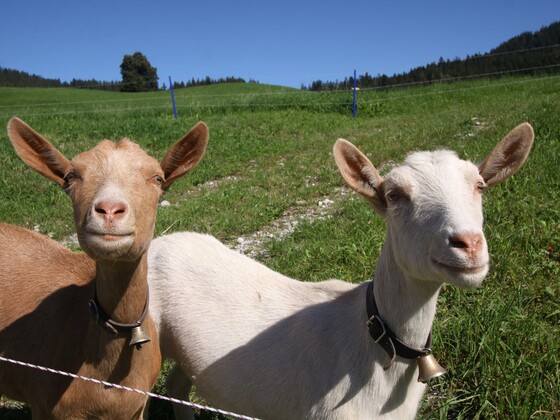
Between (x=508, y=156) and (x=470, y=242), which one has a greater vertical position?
(x=508, y=156)

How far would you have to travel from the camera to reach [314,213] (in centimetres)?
704

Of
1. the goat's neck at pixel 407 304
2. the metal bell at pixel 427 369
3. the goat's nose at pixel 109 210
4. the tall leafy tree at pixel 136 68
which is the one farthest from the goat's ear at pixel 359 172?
the tall leafy tree at pixel 136 68

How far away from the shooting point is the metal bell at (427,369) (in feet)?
7.49

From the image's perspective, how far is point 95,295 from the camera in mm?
2574

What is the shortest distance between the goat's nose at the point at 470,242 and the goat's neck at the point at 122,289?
167cm

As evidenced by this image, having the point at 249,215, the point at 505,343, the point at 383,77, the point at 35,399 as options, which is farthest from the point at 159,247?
the point at 383,77

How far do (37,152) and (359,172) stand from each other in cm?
181

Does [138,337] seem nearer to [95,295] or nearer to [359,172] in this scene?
[95,295]

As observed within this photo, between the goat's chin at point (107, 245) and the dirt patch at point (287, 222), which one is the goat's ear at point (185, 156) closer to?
the goat's chin at point (107, 245)

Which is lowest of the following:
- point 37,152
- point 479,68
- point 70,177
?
point 70,177

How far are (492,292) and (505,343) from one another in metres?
0.65

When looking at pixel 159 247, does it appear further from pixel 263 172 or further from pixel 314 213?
pixel 263 172

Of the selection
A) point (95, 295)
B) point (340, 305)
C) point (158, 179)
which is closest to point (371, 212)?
point (340, 305)

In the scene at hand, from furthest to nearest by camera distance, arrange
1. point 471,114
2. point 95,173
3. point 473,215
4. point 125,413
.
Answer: point 471,114, point 125,413, point 95,173, point 473,215
